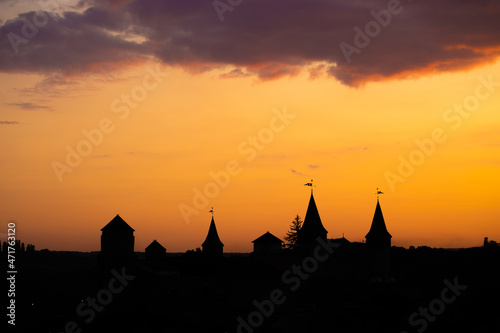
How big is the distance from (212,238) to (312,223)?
16.8 metres

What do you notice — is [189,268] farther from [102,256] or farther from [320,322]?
[320,322]

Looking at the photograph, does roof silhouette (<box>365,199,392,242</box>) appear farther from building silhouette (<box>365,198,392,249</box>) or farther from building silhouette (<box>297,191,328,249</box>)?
building silhouette (<box>297,191,328,249</box>)

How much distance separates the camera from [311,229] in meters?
91.4

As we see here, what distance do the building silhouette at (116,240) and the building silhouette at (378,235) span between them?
29006 mm

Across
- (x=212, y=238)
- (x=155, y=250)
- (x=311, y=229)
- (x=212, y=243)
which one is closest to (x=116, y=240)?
(x=155, y=250)

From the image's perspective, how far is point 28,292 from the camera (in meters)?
Result: 82.0

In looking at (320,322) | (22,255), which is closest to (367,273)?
(320,322)

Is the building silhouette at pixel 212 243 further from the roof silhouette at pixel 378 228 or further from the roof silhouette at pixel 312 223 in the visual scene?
the roof silhouette at pixel 378 228

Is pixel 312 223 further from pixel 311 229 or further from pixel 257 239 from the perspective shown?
pixel 257 239

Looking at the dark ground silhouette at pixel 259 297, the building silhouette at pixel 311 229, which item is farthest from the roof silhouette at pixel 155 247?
the building silhouette at pixel 311 229

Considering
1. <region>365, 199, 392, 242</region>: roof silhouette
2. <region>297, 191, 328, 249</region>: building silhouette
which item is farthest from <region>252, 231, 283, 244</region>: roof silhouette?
<region>365, 199, 392, 242</region>: roof silhouette

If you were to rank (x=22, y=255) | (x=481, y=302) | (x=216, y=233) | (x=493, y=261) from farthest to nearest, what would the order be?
(x=22, y=255), (x=493, y=261), (x=216, y=233), (x=481, y=302)

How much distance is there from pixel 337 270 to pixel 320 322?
28.0 m

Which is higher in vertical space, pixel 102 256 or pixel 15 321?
pixel 102 256
